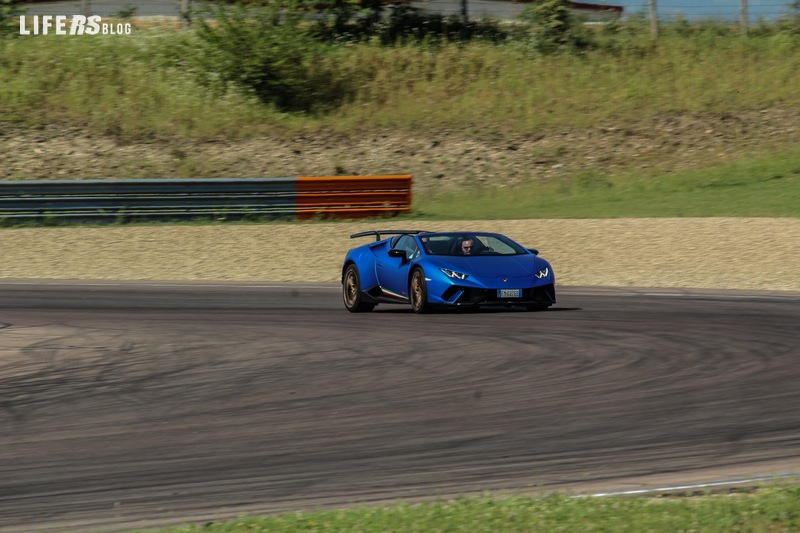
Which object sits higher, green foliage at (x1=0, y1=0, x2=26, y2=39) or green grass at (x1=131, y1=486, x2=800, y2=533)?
green foliage at (x1=0, y1=0, x2=26, y2=39)

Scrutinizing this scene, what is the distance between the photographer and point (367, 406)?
28.6ft

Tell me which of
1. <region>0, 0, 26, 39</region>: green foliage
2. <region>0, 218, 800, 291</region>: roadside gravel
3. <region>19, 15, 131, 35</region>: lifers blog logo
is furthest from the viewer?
<region>19, 15, 131, 35</region>: lifers blog logo

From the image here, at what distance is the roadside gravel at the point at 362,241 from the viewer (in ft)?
63.4

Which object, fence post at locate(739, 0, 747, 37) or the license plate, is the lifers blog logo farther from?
the license plate

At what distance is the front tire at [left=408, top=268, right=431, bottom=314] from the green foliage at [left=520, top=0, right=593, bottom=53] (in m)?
25.5

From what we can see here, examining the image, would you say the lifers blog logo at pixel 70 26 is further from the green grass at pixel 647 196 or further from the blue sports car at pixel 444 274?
the blue sports car at pixel 444 274

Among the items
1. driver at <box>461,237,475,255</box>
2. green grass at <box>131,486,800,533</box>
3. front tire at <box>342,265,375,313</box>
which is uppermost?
driver at <box>461,237,475,255</box>

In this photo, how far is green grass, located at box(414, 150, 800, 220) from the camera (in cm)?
2602

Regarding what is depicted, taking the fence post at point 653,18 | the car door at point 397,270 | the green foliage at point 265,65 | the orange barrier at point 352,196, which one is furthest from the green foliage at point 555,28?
the car door at point 397,270

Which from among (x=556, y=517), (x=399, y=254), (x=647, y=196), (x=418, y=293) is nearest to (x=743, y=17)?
(x=647, y=196)

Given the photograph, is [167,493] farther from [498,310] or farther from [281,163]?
[281,163]

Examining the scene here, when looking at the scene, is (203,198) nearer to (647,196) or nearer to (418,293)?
(418,293)

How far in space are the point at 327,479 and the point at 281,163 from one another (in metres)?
25.7

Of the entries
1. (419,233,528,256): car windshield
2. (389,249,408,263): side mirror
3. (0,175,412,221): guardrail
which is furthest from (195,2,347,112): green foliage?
(389,249,408,263): side mirror
